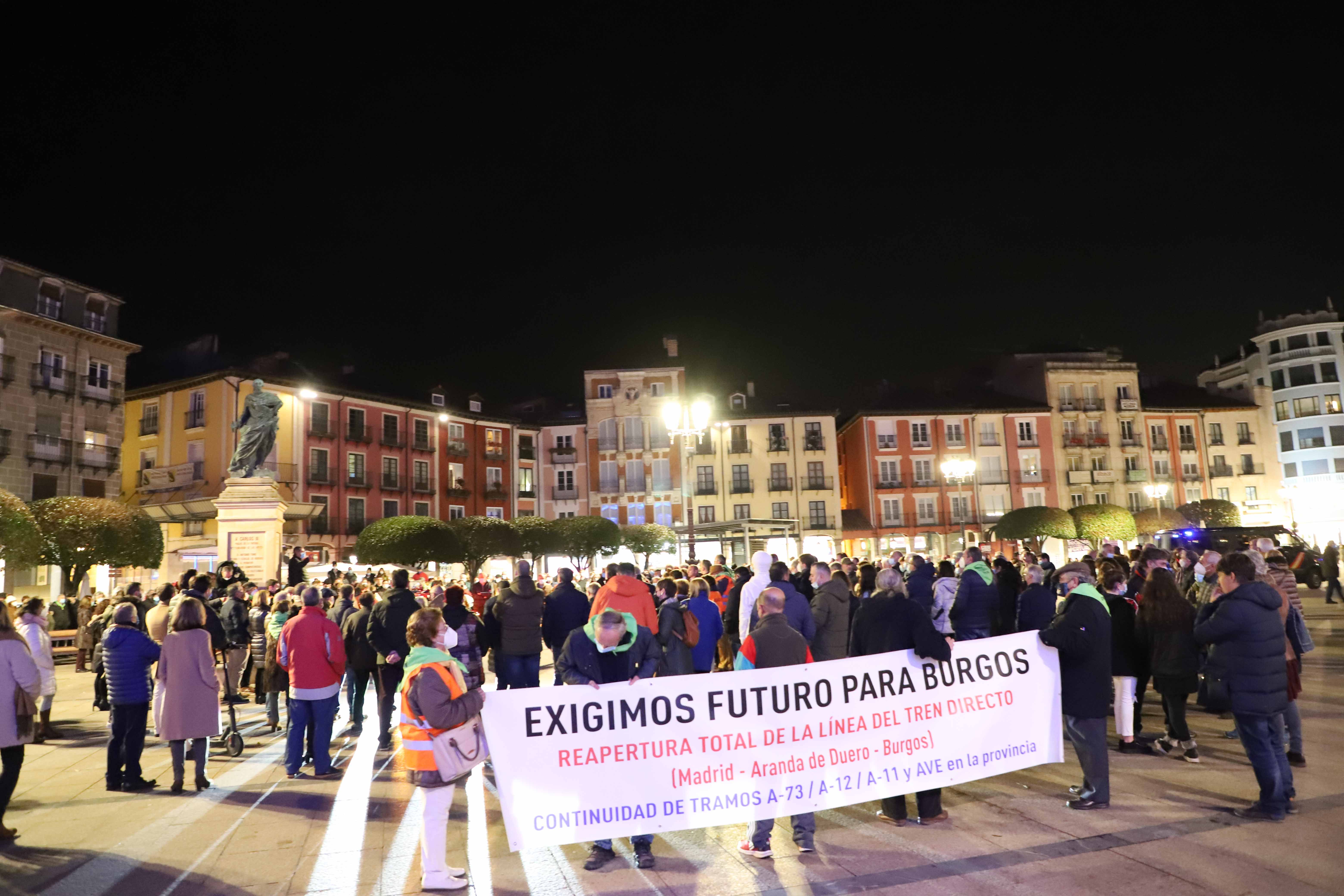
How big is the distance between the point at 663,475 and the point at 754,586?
46.7 meters

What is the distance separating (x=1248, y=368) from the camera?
69625 mm

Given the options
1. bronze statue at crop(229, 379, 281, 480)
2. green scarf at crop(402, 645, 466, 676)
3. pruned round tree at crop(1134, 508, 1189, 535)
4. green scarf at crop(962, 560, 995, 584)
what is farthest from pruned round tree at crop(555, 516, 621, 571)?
green scarf at crop(402, 645, 466, 676)

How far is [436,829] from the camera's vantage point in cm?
558

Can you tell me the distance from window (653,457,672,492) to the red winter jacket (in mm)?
48493

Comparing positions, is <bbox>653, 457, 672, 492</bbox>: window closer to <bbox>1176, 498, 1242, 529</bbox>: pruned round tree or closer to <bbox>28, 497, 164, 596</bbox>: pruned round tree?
<bbox>1176, 498, 1242, 529</bbox>: pruned round tree

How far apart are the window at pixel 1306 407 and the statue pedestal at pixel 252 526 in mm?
69014

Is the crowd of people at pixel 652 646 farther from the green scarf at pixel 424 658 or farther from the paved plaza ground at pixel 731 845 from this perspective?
the paved plaza ground at pixel 731 845

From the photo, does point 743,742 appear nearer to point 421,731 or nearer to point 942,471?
point 421,731

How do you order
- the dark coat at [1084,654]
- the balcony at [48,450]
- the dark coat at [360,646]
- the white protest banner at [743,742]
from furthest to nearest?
the balcony at [48,450]
the dark coat at [360,646]
the dark coat at [1084,654]
the white protest banner at [743,742]

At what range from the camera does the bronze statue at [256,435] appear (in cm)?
2247

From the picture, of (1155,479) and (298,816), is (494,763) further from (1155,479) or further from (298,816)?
(1155,479)

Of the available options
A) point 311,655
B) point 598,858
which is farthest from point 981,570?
point 311,655

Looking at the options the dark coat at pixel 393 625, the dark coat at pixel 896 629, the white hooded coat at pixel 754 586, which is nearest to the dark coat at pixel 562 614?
the dark coat at pixel 393 625

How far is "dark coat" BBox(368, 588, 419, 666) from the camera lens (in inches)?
393
